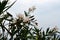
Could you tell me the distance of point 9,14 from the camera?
5934 millimetres

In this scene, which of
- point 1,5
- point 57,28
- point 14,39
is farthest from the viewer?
point 57,28

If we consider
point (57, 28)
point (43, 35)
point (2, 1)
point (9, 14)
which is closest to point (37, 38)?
point (43, 35)

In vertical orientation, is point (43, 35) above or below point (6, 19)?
below

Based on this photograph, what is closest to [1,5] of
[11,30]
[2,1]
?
[2,1]


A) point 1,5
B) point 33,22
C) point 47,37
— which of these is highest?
point 1,5

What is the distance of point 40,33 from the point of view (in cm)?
679

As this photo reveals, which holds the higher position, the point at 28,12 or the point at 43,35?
the point at 28,12

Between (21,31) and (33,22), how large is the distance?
0.51 metres

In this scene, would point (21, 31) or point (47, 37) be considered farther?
point (47, 37)

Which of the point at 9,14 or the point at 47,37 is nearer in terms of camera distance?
the point at 9,14

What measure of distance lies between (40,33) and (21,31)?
728 millimetres

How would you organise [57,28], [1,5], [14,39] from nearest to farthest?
1. [1,5]
2. [14,39]
3. [57,28]

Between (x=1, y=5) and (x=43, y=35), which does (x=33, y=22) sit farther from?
(x=1, y=5)

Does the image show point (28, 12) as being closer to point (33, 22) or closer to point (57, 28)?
point (33, 22)
